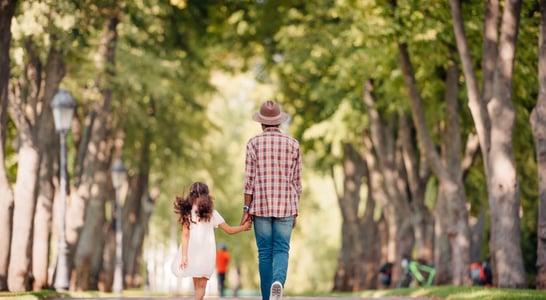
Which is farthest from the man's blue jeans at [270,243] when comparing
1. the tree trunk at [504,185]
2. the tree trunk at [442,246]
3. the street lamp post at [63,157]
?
the tree trunk at [442,246]

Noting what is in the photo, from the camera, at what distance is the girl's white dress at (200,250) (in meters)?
12.6

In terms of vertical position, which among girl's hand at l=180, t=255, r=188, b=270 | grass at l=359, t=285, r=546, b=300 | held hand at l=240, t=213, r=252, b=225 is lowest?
grass at l=359, t=285, r=546, b=300

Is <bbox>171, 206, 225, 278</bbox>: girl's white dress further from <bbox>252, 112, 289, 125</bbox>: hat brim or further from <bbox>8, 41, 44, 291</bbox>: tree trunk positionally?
<bbox>8, 41, 44, 291</bbox>: tree trunk

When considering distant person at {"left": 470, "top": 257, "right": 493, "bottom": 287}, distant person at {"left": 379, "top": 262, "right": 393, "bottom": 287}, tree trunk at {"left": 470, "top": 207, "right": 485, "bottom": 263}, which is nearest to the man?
distant person at {"left": 470, "top": 257, "right": 493, "bottom": 287}

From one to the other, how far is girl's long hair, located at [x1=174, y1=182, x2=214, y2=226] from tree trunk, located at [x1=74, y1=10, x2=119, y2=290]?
562 inches

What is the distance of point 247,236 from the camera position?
65438 millimetres

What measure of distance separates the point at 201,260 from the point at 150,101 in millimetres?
24784

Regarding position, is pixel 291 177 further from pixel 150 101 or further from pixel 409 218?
pixel 150 101

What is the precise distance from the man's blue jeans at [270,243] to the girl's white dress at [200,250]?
829 mm

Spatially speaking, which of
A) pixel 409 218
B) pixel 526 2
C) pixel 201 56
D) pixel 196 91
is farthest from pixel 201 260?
pixel 196 91

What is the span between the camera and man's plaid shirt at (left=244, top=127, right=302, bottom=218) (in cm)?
1189

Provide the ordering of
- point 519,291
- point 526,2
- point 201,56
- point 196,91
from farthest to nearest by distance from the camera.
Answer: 1. point 196,91
2. point 201,56
3. point 526,2
4. point 519,291

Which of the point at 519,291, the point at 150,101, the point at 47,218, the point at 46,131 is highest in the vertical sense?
the point at 150,101

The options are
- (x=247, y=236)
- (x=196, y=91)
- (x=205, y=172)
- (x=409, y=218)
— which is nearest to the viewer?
(x=409, y=218)
